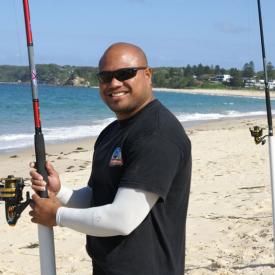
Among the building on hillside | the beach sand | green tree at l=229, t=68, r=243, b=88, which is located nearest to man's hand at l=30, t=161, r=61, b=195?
the beach sand

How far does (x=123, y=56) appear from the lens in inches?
78.1

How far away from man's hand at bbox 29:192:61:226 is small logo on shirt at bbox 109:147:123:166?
27 cm

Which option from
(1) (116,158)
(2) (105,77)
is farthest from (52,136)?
(1) (116,158)

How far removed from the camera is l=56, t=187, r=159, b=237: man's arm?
5.87ft

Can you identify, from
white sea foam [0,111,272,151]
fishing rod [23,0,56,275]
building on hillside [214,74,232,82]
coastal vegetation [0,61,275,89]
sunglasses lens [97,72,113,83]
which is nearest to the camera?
sunglasses lens [97,72,113,83]

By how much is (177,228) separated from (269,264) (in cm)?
251

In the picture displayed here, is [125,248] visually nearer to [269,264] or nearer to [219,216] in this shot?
[269,264]

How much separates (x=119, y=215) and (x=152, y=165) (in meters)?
0.21

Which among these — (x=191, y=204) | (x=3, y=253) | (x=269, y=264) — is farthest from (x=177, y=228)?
(x=191, y=204)

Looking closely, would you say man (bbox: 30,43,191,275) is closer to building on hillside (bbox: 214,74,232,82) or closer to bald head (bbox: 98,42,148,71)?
bald head (bbox: 98,42,148,71)

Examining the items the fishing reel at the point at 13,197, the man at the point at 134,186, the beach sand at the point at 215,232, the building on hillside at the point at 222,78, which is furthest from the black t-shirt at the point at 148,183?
the building on hillside at the point at 222,78

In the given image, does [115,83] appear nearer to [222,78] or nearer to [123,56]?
[123,56]

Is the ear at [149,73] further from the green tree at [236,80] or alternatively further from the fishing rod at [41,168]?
the green tree at [236,80]

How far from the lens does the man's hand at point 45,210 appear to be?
1953 mm
